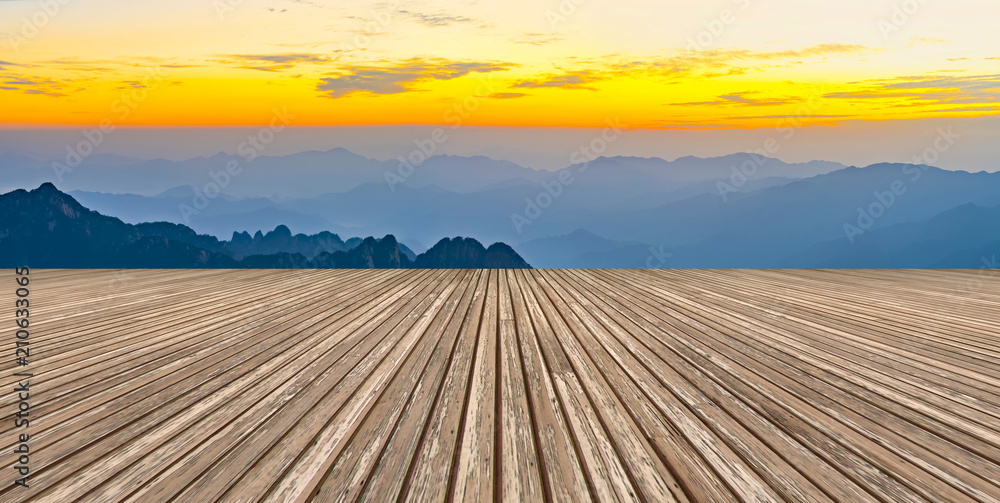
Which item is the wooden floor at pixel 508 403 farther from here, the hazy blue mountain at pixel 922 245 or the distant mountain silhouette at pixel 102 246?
the hazy blue mountain at pixel 922 245

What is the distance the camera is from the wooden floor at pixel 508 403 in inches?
73.5

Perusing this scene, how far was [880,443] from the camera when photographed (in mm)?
2242

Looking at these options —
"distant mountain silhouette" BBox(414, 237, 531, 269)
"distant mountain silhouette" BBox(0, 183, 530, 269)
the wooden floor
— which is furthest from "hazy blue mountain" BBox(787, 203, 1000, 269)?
the wooden floor

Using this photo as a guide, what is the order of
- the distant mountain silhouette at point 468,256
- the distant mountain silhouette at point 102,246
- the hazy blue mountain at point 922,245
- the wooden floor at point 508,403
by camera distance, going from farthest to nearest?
1. the hazy blue mountain at point 922,245
2. the distant mountain silhouette at point 468,256
3. the distant mountain silhouette at point 102,246
4. the wooden floor at point 508,403

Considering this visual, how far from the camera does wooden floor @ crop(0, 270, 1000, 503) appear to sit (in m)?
1.87

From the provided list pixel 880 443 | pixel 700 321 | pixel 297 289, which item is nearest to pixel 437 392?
pixel 880 443

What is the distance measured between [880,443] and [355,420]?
88.3 inches

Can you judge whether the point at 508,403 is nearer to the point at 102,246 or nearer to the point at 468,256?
the point at 468,256

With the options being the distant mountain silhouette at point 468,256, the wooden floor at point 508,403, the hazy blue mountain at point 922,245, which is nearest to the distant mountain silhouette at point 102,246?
the distant mountain silhouette at point 468,256

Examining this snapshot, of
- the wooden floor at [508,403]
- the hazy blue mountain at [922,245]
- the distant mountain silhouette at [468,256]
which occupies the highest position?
the hazy blue mountain at [922,245]

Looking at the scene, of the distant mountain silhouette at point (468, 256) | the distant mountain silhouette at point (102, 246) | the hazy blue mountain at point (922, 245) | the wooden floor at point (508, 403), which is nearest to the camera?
the wooden floor at point (508, 403)

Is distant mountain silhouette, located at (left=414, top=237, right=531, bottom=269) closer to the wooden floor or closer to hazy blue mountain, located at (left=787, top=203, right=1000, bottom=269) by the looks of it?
the wooden floor

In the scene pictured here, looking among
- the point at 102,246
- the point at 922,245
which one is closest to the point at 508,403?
the point at 102,246

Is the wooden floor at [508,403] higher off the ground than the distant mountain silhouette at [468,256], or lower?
lower
